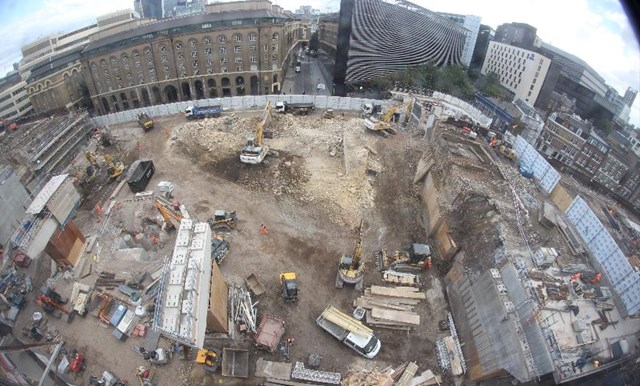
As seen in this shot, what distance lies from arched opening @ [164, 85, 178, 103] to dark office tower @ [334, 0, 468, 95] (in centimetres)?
2266

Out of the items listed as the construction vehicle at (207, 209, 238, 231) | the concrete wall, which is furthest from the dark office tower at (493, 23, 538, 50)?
the concrete wall

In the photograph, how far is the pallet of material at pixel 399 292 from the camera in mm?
23484

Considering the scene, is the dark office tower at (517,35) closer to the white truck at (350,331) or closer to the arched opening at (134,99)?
the white truck at (350,331)

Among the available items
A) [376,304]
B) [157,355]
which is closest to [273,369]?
[157,355]

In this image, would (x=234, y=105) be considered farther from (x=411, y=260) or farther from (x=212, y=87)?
(x=411, y=260)

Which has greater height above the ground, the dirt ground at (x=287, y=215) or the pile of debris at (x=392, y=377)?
the dirt ground at (x=287, y=215)

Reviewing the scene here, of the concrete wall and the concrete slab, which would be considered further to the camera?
the concrete wall

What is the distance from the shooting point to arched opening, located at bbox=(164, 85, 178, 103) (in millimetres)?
49506

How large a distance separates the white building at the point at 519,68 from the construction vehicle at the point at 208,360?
56319mm

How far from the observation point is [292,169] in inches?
1277

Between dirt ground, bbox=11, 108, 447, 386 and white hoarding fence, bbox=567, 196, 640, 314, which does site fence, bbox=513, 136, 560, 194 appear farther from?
dirt ground, bbox=11, 108, 447, 386

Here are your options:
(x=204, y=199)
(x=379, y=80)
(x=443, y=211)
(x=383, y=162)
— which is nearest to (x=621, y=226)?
(x=443, y=211)

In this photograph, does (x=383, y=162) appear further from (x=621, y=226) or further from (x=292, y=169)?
(x=621, y=226)

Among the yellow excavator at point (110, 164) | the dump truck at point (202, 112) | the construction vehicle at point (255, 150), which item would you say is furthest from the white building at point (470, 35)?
the yellow excavator at point (110, 164)
